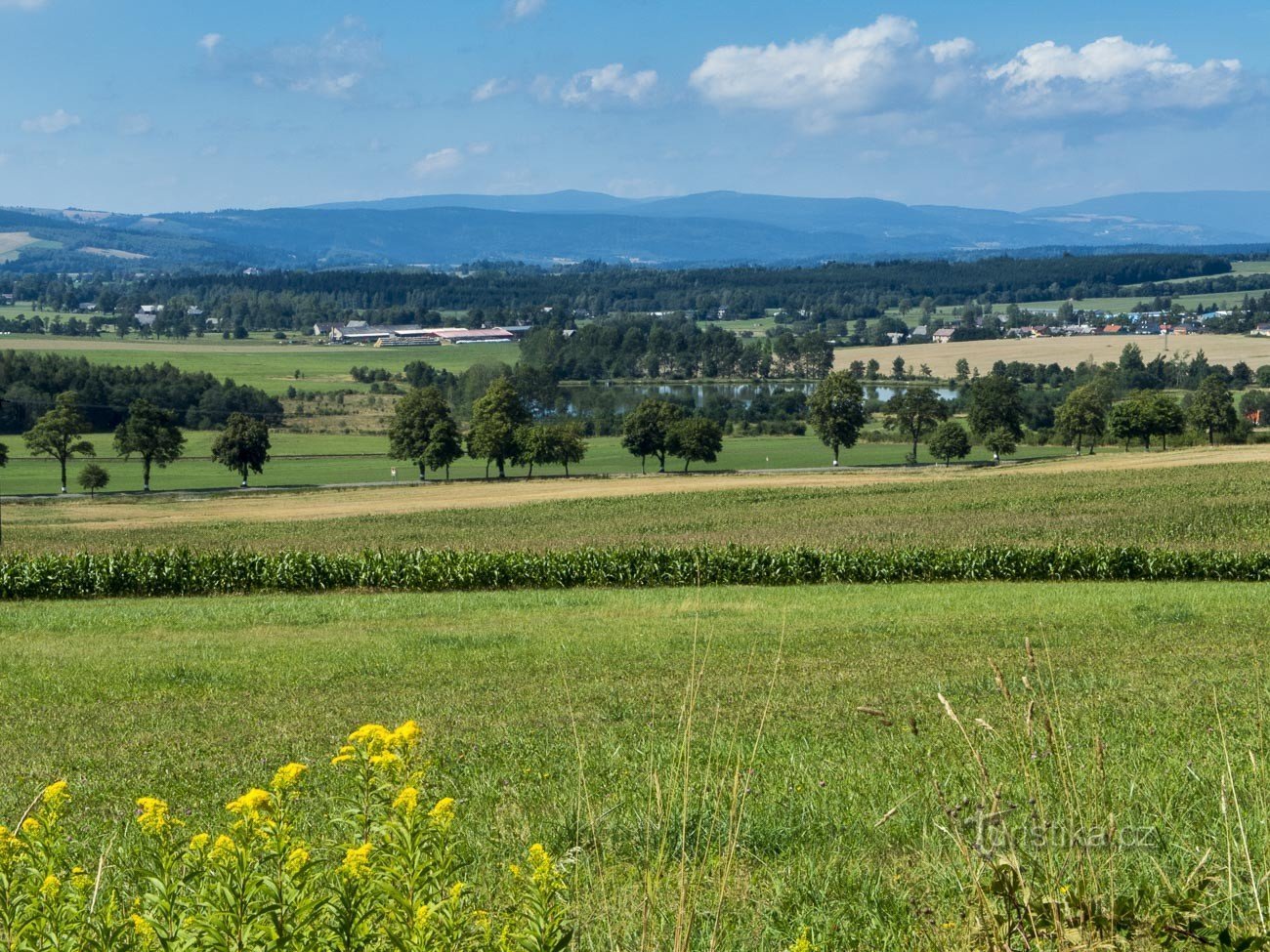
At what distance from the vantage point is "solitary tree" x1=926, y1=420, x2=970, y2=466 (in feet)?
323

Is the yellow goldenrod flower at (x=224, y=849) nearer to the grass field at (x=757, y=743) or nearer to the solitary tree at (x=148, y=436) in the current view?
the grass field at (x=757, y=743)

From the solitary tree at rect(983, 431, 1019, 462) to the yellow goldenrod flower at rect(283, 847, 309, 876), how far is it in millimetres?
100633

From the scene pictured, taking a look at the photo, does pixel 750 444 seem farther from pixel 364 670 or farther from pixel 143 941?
pixel 143 941

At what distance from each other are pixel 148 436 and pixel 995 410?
65.5 m

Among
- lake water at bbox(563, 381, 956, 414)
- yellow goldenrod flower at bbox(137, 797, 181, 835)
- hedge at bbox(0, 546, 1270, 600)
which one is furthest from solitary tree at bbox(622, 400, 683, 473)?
yellow goldenrod flower at bbox(137, 797, 181, 835)

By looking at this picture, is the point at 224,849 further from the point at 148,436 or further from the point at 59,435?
the point at 59,435

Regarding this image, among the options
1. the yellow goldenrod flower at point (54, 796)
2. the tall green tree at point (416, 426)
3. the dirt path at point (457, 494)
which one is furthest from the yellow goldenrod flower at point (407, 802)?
the tall green tree at point (416, 426)

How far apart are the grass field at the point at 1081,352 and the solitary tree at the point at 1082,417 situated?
6349 centimetres

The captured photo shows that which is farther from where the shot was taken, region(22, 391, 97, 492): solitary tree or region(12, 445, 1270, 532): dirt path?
region(22, 391, 97, 492): solitary tree

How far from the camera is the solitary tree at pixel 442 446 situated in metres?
94.2

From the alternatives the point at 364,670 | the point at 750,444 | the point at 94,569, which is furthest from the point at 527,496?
the point at 364,670

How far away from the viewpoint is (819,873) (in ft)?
19.7

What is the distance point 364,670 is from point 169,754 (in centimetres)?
497

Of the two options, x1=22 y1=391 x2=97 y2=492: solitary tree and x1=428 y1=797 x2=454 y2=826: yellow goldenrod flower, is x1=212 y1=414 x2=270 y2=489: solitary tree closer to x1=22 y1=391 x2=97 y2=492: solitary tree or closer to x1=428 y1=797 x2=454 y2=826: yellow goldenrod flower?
x1=22 y1=391 x2=97 y2=492: solitary tree
